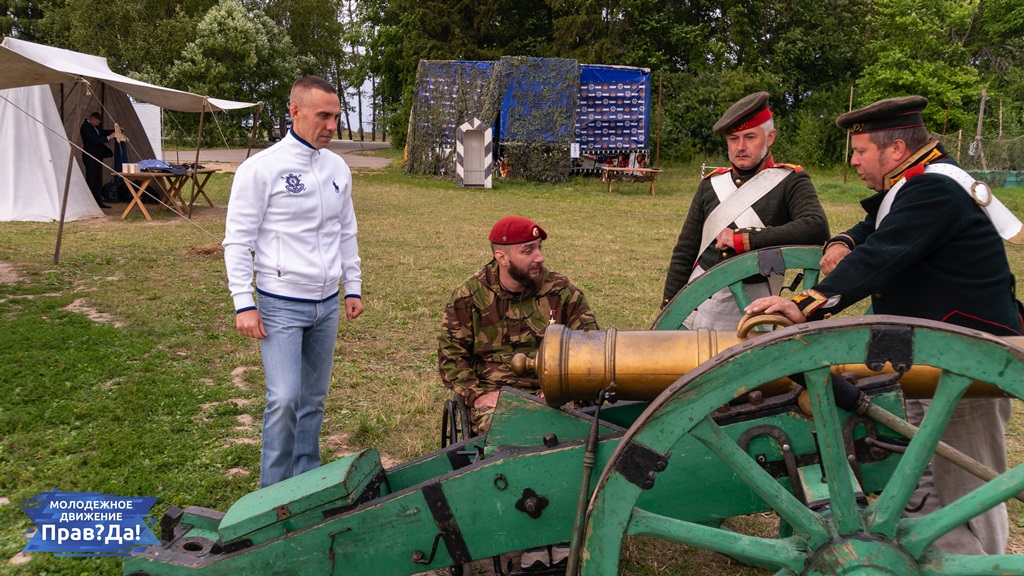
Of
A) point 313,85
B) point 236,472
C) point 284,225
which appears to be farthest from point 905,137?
point 236,472

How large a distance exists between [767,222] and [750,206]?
0.35ft

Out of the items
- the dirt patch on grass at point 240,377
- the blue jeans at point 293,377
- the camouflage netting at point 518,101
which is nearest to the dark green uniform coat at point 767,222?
the blue jeans at point 293,377

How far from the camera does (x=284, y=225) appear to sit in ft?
10.6

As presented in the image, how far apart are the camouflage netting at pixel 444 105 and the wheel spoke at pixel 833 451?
19.4 meters

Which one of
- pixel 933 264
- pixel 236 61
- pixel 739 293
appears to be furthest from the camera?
pixel 236 61

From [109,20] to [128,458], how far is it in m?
42.3

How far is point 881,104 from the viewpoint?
8.37 feet

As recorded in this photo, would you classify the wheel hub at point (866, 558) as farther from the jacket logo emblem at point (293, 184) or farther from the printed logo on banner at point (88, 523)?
the printed logo on banner at point (88, 523)

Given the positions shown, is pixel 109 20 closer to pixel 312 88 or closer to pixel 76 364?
pixel 76 364

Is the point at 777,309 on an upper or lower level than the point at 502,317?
upper

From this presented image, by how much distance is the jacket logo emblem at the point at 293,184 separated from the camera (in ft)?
10.6

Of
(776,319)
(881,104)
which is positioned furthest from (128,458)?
(881,104)

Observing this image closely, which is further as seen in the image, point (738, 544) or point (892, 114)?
point (892, 114)

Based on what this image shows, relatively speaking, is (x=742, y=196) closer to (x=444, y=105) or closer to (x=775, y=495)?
(x=775, y=495)
